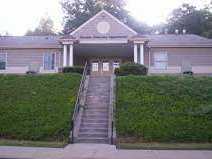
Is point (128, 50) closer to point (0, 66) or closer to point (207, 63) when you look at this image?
point (207, 63)

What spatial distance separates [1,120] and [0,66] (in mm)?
18198

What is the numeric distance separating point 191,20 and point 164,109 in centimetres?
4259

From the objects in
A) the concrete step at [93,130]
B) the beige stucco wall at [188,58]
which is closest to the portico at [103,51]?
the beige stucco wall at [188,58]

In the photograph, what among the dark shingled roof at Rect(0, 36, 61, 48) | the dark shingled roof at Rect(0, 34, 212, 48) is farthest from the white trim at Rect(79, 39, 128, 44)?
the dark shingled roof at Rect(0, 36, 61, 48)

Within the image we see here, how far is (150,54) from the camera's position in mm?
36500

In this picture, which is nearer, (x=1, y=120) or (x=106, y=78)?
(x=1, y=120)

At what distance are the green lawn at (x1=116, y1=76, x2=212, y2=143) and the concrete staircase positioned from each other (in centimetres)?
70

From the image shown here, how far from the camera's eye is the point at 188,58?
3622 centimetres

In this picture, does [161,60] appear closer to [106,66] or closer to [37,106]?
[106,66]

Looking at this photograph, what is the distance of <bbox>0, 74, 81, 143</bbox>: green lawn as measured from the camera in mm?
18688

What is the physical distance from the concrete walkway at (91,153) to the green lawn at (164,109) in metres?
2.91

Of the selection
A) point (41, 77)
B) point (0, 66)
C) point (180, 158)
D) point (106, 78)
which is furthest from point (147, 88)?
point (0, 66)

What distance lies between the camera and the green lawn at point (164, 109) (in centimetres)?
1845

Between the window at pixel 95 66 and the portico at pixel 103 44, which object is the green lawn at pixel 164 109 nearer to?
the portico at pixel 103 44
